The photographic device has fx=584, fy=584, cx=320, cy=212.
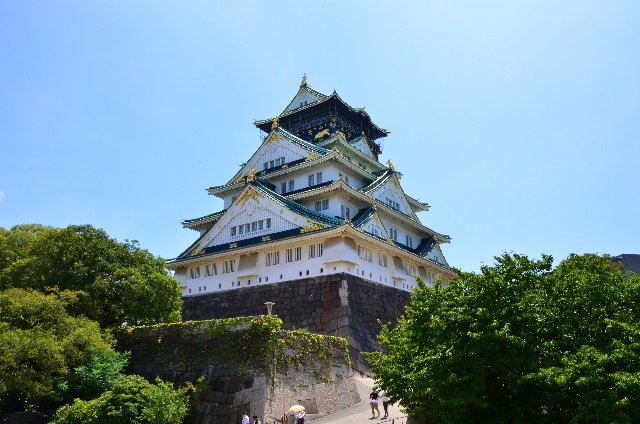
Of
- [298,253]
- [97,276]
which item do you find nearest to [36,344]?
[97,276]

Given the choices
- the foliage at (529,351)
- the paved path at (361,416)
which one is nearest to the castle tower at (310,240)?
the paved path at (361,416)

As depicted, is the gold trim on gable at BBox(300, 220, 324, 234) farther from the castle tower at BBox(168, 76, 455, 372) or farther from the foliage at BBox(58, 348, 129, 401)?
the foliage at BBox(58, 348, 129, 401)

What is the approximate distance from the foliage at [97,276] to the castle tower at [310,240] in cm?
797

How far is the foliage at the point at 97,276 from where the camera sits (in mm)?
24000

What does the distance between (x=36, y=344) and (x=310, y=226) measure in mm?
15641

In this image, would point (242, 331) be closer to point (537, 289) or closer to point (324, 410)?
point (324, 410)

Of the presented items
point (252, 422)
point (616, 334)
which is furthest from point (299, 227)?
point (616, 334)

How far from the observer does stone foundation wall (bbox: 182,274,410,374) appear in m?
29.6

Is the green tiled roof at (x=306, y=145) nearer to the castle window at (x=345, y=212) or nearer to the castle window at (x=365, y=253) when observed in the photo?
the castle window at (x=345, y=212)

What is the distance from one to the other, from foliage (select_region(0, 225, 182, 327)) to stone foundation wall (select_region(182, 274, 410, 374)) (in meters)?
7.29

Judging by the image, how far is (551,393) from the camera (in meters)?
14.8

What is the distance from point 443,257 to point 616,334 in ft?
86.8

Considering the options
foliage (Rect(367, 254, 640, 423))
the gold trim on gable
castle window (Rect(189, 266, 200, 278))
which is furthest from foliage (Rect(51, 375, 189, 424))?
castle window (Rect(189, 266, 200, 278))

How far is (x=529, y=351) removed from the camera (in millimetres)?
15070
